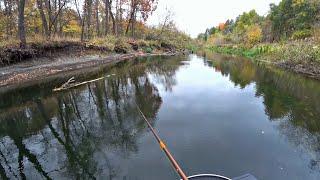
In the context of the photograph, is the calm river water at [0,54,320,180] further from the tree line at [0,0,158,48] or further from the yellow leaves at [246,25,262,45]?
the yellow leaves at [246,25,262,45]

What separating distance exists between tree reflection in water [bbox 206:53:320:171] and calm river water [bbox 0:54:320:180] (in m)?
0.04

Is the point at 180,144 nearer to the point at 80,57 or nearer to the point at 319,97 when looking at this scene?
the point at 319,97

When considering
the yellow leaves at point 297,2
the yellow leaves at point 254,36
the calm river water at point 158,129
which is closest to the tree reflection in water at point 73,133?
the calm river water at point 158,129

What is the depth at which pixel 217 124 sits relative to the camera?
25.7 ft

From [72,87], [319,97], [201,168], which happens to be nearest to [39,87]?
[72,87]

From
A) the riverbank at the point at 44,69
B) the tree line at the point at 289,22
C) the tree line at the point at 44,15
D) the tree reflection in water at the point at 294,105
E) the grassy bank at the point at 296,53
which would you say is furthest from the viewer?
the tree line at the point at 289,22

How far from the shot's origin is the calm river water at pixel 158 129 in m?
5.27

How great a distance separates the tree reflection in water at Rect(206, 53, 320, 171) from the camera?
680cm

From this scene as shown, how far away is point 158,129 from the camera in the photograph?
740 cm

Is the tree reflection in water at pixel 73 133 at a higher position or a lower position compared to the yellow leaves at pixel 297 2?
lower

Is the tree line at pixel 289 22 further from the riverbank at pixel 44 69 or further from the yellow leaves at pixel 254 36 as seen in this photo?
the riverbank at pixel 44 69

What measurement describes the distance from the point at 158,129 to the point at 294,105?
18.6 ft

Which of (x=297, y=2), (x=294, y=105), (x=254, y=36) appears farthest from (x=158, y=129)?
(x=254, y=36)

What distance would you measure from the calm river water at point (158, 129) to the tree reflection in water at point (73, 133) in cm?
2
